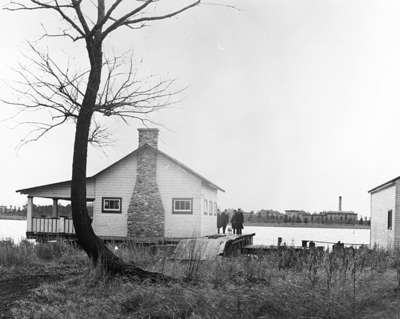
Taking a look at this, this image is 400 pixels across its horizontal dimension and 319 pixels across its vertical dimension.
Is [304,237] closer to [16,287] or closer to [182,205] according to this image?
[182,205]

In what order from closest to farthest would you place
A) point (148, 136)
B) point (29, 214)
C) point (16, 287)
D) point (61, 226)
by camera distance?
1. point (16, 287)
2. point (148, 136)
3. point (61, 226)
4. point (29, 214)

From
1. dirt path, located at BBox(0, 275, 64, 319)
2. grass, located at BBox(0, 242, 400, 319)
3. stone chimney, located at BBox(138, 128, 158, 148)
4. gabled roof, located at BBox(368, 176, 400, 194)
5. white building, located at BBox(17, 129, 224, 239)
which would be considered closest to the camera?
grass, located at BBox(0, 242, 400, 319)

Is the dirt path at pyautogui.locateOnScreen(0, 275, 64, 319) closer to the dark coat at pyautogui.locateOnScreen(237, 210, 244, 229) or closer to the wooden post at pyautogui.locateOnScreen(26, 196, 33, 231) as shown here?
the wooden post at pyautogui.locateOnScreen(26, 196, 33, 231)

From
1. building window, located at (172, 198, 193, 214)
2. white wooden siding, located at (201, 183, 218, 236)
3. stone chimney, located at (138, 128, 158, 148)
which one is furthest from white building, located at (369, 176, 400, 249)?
stone chimney, located at (138, 128, 158, 148)

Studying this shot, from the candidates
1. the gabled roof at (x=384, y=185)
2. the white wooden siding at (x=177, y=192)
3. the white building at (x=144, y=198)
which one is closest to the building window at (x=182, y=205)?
the white building at (x=144, y=198)

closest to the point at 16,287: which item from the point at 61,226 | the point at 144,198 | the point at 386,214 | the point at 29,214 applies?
the point at 144,198

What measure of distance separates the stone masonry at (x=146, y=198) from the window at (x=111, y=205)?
39.6 inches

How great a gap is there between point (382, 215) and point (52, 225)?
18.8 meters

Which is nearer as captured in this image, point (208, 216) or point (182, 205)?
point (182, 205)

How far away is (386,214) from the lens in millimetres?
30391

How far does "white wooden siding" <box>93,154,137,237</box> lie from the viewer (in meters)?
30.8

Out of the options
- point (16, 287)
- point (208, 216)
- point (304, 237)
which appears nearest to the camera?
point (16, 287)

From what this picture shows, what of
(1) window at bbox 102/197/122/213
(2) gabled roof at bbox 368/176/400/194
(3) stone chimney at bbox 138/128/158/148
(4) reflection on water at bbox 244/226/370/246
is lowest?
(4) reflection on water at bbox 244/226/370/246

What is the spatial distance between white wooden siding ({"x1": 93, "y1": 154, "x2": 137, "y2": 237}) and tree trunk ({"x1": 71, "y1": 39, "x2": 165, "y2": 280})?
58.5 feet
